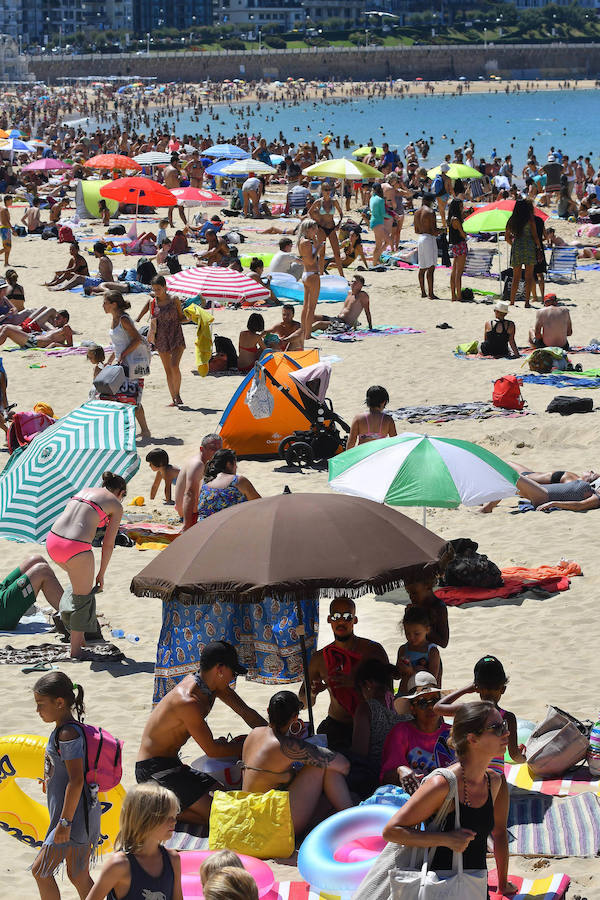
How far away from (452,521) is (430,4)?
147 meters

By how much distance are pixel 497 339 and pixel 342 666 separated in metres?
9.13

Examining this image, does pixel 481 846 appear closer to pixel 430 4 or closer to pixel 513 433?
pixel 513 433

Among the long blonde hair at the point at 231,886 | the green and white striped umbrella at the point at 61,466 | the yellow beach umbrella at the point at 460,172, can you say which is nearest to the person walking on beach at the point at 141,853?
the long blonde hair at the point at 231,886

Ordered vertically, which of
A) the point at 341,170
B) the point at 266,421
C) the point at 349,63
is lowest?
the point at 266,421

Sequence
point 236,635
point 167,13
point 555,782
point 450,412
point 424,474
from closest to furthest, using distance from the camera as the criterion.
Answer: point 555,782
point 236,635
point 424,474
point 450,412
point 167,13

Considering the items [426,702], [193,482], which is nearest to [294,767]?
[426,702]

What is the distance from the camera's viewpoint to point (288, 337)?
42.7ft

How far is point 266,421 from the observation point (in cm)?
1097

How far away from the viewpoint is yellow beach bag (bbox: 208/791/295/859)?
15.6ft

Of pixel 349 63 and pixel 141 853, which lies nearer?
pixel 141 853

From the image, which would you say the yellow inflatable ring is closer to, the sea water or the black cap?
the black cap

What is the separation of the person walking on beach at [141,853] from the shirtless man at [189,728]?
144 centimetres

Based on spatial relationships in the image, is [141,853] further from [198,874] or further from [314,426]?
[314,426]

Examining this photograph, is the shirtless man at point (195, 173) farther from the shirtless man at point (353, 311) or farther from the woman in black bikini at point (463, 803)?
the woman in black bikini at point (463, 803)
